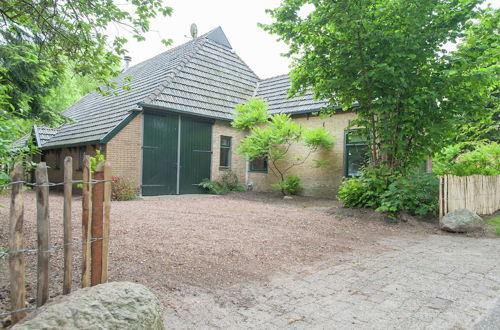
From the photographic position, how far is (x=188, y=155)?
12.9 meters

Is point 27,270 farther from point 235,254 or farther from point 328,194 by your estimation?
point 328,194

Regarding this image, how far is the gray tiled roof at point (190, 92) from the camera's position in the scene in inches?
481

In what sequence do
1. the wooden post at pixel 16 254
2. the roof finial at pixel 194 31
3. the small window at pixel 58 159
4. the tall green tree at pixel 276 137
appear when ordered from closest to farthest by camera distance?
the wooden post at pixel 16 254, the tall green tree at pixel 276 137, the small window at pixel 58 159, the roof finial at pixel 194 31

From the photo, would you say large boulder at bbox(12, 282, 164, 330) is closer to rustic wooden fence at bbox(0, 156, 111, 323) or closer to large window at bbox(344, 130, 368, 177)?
rustic wooden fence at bbox(0, 156, 111, 323)

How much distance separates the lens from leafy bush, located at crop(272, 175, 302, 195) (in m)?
12.5

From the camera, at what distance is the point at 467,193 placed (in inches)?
291

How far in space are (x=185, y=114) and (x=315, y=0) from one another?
735 centimetres

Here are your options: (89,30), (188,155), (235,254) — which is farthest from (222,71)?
(235,254)

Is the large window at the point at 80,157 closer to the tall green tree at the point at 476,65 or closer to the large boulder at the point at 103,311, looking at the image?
the large boulder at the point at 103,311

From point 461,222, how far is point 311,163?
667 centimetres

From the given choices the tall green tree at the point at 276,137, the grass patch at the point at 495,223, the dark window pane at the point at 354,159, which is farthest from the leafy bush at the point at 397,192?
the tall green tree at the point at 276,137

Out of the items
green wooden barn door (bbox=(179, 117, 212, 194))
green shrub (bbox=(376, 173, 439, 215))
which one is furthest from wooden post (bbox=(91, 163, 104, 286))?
green wooden barn door (bbox=(179, 117, 212, 194))

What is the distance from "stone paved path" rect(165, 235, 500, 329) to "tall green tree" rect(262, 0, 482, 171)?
348cm

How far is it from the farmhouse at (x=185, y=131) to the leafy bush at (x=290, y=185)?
0.43 m
